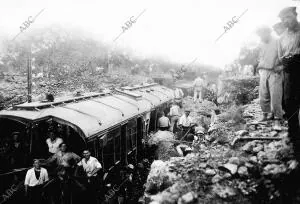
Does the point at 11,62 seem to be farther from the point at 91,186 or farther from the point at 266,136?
the point at 266,136

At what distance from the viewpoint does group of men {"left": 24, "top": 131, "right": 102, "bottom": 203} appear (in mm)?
5305

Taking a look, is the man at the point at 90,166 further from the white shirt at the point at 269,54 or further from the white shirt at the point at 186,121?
the white shirt at the point at 186,121

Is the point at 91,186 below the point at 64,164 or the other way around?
below

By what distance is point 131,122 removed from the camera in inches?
317

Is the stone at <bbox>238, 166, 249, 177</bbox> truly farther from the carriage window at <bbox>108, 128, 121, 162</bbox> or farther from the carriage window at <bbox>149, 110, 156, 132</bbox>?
the carriage window at <bbox>149, 110, 156, 132</bbox>

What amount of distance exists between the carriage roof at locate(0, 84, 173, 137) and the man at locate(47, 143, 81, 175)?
0.82m

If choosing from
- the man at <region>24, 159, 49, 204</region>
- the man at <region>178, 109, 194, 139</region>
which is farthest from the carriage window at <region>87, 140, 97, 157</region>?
the man at <region>178, 109, 194, 139</region>

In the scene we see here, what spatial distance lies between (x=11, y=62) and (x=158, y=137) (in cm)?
1867

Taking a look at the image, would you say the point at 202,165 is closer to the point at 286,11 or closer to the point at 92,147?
the point at 92,147

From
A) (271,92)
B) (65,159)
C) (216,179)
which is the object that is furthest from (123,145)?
(271,92)

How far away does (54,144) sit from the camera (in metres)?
6.11

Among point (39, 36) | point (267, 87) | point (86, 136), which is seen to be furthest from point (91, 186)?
point (39, 36)

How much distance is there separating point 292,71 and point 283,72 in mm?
180

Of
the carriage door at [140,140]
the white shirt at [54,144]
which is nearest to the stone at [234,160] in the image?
the white shirt at [54,144]
